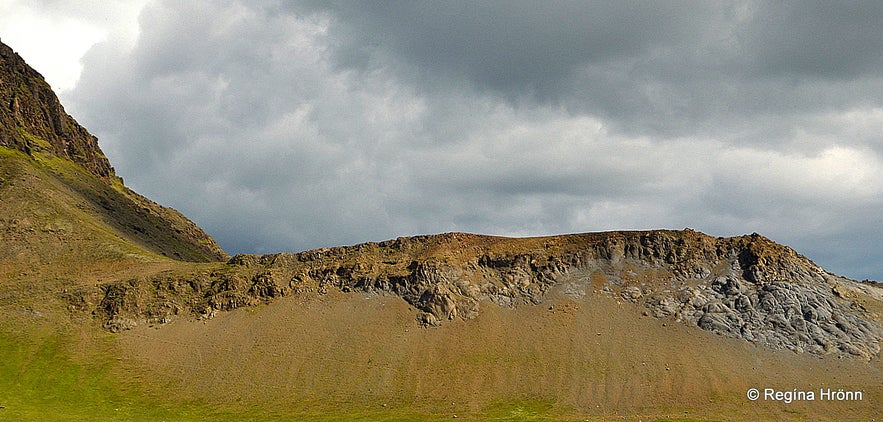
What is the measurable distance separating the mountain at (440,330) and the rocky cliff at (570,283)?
37 cm

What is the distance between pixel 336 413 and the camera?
313 ft

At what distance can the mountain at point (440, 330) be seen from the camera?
96.4 meters

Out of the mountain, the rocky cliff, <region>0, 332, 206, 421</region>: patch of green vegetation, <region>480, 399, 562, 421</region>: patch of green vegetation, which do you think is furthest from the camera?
the rocky cliff

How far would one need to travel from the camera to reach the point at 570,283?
125m

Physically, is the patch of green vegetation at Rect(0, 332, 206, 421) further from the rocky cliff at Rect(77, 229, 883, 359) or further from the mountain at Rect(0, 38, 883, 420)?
the rocky cliff at Rect(77, 229, 883, 359)

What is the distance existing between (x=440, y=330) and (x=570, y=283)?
2995cm

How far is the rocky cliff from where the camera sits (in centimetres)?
11044

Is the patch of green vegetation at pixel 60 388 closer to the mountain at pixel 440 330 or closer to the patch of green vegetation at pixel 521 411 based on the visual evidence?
Answer: the mountain at pixel 440 330

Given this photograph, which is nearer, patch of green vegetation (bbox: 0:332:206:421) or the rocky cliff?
patch of green vegetation (bbox: 0:332:206:421)

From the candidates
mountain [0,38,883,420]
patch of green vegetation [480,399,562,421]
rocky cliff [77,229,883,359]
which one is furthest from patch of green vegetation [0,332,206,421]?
patch of green vegetation [480,399,562,421]

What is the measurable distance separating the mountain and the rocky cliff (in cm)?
37

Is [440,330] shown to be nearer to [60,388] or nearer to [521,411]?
[521,411]

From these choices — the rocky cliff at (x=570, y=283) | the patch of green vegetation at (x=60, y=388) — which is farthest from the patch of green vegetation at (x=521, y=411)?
the patch of green vegetation at (x=60, y=388)

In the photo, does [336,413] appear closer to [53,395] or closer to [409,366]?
[409,366]
